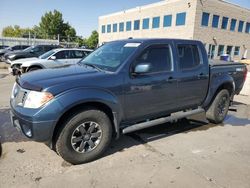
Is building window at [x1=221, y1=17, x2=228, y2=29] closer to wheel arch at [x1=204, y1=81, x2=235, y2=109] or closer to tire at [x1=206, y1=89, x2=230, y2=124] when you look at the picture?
wheel arch at [x1=204, y1=81, x2=235, y2=109]

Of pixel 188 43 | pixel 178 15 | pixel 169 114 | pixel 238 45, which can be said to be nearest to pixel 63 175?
pixel 169 114

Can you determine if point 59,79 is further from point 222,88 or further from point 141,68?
point 222,88

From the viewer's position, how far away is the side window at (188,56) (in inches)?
185

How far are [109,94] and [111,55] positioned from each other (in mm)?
1002

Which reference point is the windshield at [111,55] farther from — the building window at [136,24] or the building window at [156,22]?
the building window at [136,24]

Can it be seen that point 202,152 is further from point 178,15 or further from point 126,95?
point 178,15

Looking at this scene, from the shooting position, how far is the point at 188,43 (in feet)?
16.1

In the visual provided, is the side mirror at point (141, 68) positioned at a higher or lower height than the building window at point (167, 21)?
lower

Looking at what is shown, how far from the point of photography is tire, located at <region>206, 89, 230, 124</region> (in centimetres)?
562

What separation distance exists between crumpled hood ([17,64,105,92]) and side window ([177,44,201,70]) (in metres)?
1.81

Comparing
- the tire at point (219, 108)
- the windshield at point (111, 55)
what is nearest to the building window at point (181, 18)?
the tire at point (219, 108)

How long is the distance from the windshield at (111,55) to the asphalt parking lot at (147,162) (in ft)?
4.87

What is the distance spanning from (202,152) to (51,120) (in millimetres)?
2683

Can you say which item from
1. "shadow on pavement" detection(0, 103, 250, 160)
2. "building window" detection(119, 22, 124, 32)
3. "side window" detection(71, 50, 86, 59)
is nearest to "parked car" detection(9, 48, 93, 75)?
"side window" detection(71, 50, 86, 59)
